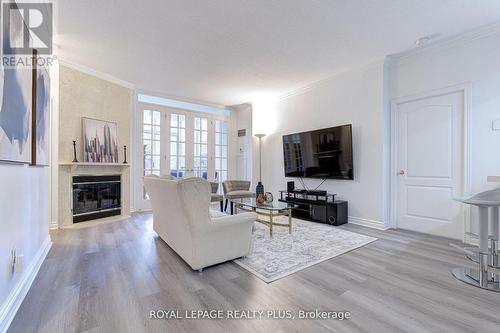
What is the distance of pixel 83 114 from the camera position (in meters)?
4.12

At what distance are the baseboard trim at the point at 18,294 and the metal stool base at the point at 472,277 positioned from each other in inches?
136

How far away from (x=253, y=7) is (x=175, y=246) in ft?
8.95

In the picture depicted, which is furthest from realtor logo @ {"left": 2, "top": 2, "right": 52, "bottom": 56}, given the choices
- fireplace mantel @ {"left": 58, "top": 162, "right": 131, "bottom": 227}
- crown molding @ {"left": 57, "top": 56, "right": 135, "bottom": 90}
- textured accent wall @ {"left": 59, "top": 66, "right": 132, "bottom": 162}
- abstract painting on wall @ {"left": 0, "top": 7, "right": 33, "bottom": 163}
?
fireplace mantel @ {"left": 58, "top": 162, "right": 131, "bottom": 227}

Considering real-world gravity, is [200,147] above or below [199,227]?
above

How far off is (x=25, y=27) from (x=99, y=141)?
260 cm

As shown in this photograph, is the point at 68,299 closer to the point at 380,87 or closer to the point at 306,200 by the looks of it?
the point at 306,200

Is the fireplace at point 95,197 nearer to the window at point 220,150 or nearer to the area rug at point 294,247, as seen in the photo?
the window at point 220,150

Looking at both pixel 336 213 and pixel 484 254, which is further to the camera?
pixel 336 213

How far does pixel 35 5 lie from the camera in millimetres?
2217

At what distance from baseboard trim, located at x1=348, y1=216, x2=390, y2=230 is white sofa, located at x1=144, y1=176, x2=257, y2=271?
2351mm

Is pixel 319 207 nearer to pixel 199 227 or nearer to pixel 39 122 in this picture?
pixel 199 227

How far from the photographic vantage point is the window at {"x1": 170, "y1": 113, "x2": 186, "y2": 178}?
18.6 ft

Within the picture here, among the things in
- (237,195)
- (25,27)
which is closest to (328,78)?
(237,195)

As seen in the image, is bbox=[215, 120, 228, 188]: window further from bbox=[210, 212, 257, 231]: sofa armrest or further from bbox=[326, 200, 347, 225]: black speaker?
bbox=[210, 212, 257, 231]: sofa armrest
